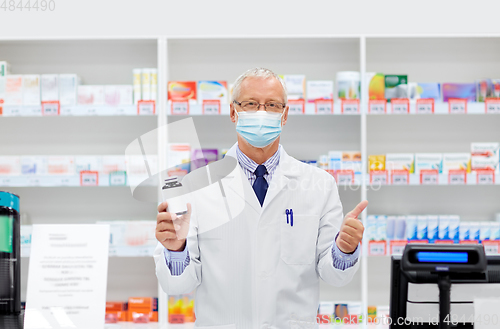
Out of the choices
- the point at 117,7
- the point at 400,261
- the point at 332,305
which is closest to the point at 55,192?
the point at 117,7

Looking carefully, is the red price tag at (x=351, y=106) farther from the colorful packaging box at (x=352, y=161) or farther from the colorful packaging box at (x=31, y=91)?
the colorful packaging box at (x=31, y=91)

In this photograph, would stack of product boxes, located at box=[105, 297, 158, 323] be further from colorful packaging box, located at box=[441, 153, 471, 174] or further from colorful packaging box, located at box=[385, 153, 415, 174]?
colorful packaging box, located at box=[441, 153, 471, 174]

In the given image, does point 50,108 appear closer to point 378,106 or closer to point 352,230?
point 378,106

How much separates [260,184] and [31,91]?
7.81 feet

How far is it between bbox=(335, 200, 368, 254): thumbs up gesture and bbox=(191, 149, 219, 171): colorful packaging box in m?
2.03

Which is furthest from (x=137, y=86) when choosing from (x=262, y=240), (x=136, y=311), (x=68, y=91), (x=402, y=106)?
(x=262, y=240)

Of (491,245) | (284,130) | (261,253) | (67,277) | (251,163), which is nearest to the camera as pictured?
(67,277)

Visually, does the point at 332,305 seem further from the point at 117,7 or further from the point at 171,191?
the point at 117,7

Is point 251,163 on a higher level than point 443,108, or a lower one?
lower

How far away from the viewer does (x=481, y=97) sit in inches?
136

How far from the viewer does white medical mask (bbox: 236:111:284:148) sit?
5.90 feet

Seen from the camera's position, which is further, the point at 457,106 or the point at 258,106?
the point at 457,106

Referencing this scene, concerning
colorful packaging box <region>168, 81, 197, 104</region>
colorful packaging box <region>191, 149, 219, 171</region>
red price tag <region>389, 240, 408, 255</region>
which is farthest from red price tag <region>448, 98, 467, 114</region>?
colorful packaging box <region>168, 81, 197, 104</region>

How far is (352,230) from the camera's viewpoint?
1478 mm
